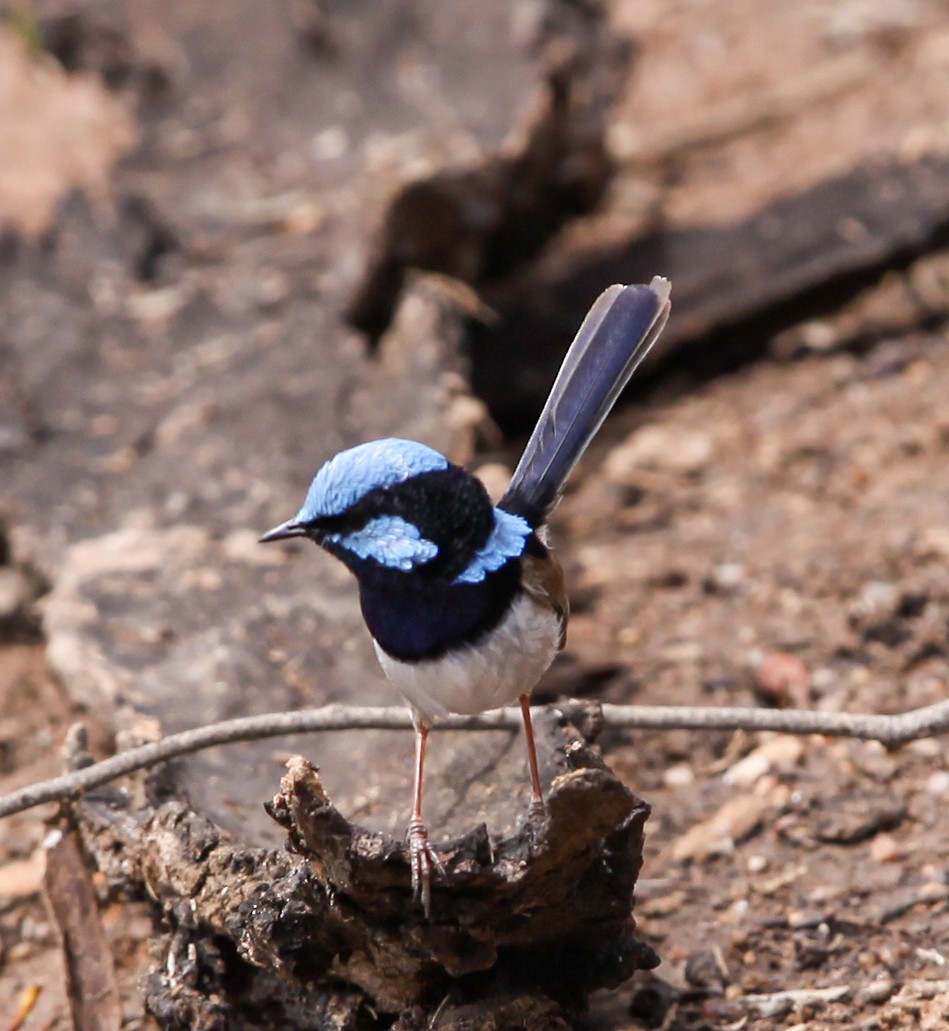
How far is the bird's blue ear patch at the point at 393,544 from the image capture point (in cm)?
314

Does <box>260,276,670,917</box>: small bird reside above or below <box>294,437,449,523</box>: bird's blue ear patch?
below

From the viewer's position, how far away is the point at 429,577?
3.15 meters

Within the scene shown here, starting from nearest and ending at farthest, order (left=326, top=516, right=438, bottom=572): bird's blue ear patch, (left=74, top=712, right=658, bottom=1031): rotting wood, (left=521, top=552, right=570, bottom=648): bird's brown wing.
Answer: (left=74, top=712, right=658, bottom=1031): rotting wood → (left=326, top=516, right=438, bottom=572): bird's blue ear patch → (left=521, top=552, right=570, bottom=648): bird's brown wing

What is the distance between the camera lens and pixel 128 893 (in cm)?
363

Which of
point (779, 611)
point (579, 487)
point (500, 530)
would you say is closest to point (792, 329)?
point (579, 487)

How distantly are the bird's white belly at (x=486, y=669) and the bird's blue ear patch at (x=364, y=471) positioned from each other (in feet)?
1.20

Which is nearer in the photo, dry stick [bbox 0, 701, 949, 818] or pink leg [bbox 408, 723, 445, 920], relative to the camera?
pink leg [bbox 408, 723, 445, 920]

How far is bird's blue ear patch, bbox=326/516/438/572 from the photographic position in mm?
3139

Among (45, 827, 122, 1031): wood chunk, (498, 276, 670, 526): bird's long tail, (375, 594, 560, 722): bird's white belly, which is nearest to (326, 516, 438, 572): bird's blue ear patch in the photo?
(375, 594, 560, 722): bird's white belly

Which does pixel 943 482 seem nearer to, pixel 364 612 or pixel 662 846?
pixel 662 846

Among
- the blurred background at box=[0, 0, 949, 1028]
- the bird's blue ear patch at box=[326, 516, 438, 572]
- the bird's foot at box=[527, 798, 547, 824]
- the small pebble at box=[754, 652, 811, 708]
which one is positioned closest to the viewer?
the bird's foot at box=[527, 798, 547, 824]

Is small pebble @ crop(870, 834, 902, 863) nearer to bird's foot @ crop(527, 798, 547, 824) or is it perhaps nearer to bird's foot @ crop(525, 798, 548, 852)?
bird's foot @ crop(527, 798, 547, 824)

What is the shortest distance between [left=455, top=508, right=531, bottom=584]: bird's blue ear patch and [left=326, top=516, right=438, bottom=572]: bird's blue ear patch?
0.35 ft

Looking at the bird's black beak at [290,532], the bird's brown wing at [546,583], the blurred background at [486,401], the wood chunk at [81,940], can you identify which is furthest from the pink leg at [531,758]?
the wood chunk at [81,940]
